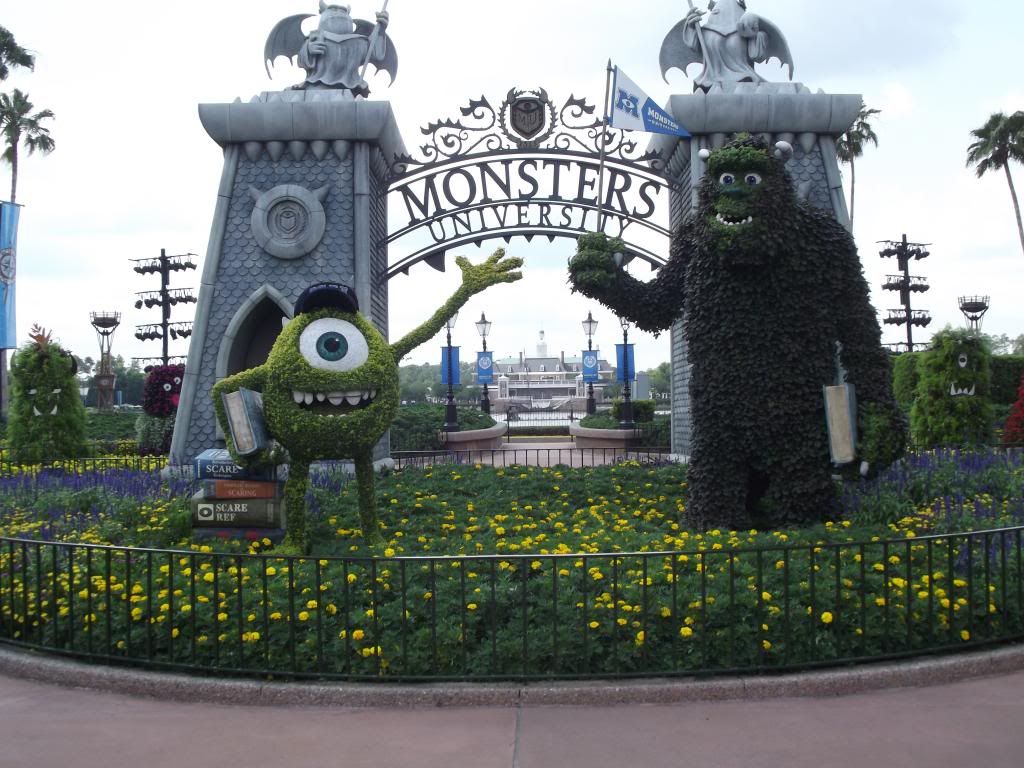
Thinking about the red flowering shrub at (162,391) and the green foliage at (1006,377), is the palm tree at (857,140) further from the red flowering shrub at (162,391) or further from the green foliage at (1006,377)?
the red flowering shrub at (162,391)

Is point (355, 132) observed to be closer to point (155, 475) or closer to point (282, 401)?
point (155, 475)

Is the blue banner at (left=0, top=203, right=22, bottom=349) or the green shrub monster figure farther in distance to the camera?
the blue banner at (left=0, top=203, right=22, bottom=349)

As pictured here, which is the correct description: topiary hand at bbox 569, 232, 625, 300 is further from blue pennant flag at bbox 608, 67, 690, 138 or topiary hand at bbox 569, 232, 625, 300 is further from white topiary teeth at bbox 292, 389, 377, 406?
blue pennant flag at bbox 608, 67, 690, 138

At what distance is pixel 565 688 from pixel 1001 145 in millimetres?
31901

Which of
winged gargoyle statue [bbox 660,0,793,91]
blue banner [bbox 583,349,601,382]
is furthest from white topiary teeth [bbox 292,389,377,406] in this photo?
blue banner [bbox 583,349,601,382]

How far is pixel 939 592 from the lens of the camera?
503 cm

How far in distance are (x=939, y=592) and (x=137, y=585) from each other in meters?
5.10

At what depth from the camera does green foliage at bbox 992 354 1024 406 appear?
23797 millimetres

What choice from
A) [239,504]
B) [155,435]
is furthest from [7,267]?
[239,504]

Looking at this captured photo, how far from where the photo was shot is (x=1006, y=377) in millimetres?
23891

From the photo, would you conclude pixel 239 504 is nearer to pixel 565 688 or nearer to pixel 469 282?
pixel 469 282

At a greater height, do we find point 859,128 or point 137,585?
point 859,128

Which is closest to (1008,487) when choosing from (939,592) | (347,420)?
(939,592)

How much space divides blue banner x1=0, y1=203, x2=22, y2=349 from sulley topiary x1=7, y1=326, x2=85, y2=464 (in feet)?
28.8
